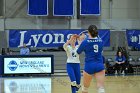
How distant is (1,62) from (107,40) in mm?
8106

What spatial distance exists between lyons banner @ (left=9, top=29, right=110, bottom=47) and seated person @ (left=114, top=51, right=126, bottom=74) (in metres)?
2.10

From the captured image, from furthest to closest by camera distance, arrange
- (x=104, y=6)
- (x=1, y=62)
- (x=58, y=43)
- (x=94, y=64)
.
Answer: (x=104, y=6) → (x=58, y=43) → (x=1, y=62) → (x=94, y=64)

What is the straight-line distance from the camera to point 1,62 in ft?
71.7

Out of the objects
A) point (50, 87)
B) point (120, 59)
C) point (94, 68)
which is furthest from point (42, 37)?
point (94, 68)

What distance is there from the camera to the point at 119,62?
2470 cm

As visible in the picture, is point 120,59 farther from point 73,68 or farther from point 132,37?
point 73,68

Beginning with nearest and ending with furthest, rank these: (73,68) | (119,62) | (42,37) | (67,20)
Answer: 1. (73,68)
2. (119,62)
3. (42,37)
4. (67,20)

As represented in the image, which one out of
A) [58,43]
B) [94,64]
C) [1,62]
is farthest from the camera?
[58,43]

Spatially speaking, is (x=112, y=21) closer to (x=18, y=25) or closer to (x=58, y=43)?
(x=58, y=43)

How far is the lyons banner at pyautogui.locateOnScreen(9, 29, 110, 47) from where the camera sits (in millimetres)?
25953

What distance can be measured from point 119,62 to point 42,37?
18.3 feet

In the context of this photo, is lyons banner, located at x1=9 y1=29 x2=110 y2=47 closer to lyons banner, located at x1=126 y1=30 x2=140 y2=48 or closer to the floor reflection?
lyons banner, located at x1=126 y1=30 x2=140 y2=48

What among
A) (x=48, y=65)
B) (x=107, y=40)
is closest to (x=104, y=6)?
(x=107, y=40)

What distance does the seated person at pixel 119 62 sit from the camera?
973 inches
